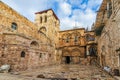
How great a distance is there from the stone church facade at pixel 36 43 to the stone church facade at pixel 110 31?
31.3ft

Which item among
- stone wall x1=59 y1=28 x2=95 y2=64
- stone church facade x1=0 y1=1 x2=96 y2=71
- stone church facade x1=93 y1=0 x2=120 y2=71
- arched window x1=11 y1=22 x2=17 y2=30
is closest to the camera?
stone church facade x1=93 y1=0 x2=120 y2=71

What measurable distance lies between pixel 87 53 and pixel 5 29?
689 inches

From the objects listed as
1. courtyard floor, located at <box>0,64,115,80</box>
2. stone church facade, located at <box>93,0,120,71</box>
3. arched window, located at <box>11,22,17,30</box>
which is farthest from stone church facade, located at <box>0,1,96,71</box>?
stone church facade, located at <box>93,0,120,71</box>

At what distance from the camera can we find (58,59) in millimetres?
26188

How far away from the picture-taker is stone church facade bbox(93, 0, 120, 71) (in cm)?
793

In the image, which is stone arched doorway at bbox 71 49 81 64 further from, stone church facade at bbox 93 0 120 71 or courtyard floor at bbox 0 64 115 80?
courtyard floor at bbox 0 64 115 80

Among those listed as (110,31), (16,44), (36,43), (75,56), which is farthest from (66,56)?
(110,31)

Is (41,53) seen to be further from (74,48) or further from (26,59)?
(74,48)

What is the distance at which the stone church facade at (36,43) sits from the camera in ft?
36.4

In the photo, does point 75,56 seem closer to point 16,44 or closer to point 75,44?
point 75,44

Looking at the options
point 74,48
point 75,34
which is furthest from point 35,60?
point 75,34

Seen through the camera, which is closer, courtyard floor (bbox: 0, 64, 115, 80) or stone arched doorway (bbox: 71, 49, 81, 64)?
courtyard floor (bbox: 0, 64, 115, 80)

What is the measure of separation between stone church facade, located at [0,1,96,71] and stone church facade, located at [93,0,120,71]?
9.53m

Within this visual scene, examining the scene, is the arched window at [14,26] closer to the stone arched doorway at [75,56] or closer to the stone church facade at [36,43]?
the stone church facade at [36,43]
